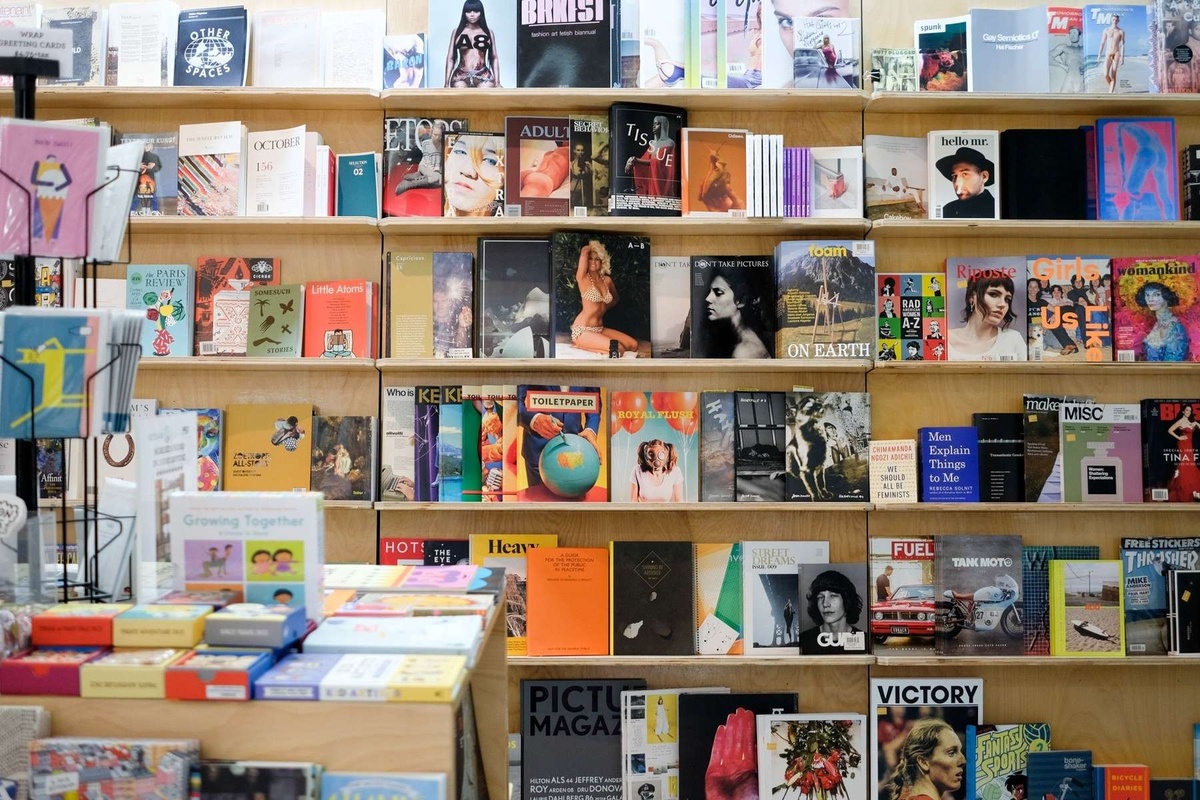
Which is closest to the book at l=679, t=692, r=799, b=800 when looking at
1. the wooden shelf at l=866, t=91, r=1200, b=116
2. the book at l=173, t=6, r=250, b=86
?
the wooden shelf at l=866, t=91, r=1200, b=116

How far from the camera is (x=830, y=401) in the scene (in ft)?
10.9

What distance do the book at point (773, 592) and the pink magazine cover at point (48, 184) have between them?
2279mm

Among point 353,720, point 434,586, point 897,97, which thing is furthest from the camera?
point 897,97

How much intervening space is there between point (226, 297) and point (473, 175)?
35.7 inches

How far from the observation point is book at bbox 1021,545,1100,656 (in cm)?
329

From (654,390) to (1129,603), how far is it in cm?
169

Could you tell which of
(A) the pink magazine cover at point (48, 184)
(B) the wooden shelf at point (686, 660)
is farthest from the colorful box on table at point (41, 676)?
(B) the wooden shelf at point (686, 660)

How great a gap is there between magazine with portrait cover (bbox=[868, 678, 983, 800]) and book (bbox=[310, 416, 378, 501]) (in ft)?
5.83

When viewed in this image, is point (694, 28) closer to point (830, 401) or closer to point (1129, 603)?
point (830, 401)

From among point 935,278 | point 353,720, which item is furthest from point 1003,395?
point 353,720

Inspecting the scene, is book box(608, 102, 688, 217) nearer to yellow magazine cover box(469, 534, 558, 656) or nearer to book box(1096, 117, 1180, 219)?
yellow magazine cover box(469, 534, 558, 656)

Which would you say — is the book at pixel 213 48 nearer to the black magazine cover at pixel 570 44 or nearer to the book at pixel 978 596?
the black magazine cover at pixel 570 44

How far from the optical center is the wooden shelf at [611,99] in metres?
3.21

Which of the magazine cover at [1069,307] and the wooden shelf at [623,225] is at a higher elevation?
the wooden shelf at [623,225]
